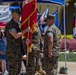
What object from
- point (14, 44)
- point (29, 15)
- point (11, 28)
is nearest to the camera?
point (11, 28)

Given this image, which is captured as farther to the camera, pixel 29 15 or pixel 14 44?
pixel 29 15

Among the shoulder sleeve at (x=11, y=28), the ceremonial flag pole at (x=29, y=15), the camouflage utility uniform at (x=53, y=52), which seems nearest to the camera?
the shoulder sleeve at (x=11, y=28)

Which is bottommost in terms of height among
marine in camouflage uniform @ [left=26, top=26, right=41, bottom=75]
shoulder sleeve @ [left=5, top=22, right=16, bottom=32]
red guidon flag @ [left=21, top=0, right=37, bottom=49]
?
marine in camouflage uniform @ [left=26, top=26, right=41, bottom=75]

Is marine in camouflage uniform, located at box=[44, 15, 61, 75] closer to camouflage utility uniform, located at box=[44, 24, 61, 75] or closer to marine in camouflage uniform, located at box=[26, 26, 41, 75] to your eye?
camouflage utility uniform, located at box=[44, 24, 61, 75]

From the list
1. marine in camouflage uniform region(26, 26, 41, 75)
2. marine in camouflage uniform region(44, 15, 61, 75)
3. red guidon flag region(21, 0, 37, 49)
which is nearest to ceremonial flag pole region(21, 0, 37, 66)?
red guidon flag region(21, 0, 37, 49)

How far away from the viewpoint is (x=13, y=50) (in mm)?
7895

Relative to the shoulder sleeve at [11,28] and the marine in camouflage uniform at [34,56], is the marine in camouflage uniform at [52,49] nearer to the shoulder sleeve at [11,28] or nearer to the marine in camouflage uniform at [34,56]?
the marine in camouflage uniform at [34,56]

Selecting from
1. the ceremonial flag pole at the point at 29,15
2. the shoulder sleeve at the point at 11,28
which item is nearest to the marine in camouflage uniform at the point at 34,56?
the ceremonial flag pole at the point at 29,15

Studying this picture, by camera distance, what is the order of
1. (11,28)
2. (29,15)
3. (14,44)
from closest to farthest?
(11,28)
(14,44)
(29,15)

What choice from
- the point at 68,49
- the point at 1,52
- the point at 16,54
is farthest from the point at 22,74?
the point at 68,49

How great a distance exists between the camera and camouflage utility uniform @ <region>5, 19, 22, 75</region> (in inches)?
308

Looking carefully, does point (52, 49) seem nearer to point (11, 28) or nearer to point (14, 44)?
point (14, 44)

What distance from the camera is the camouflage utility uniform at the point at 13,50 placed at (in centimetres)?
782

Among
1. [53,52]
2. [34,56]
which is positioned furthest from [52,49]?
[34,56]
